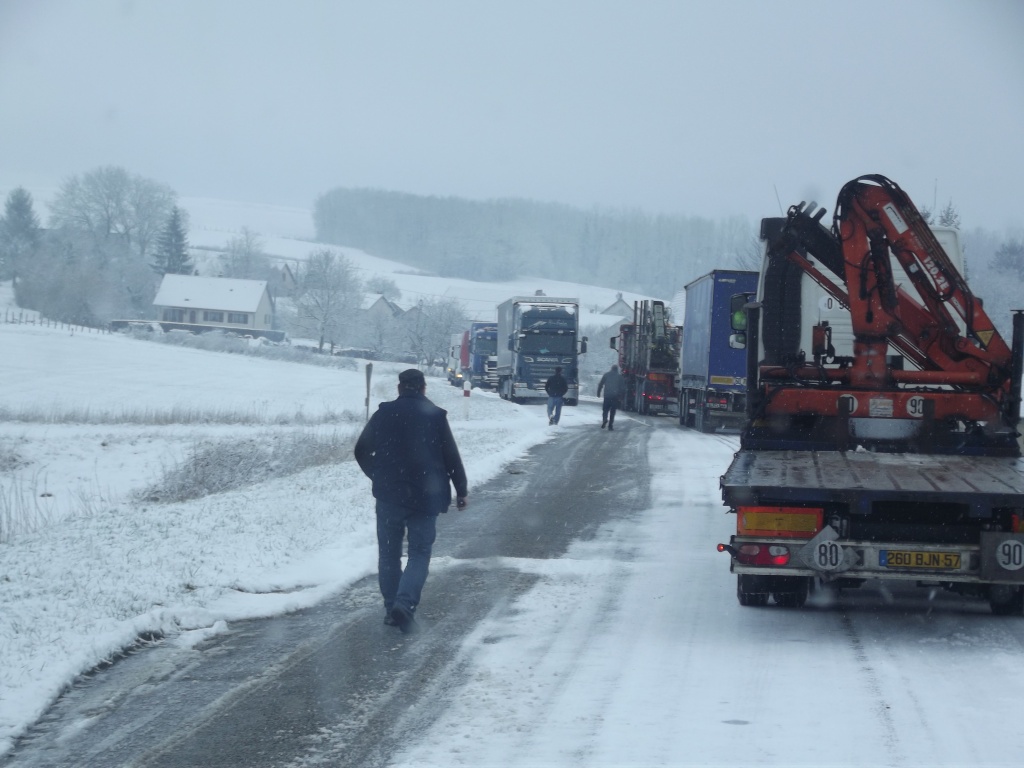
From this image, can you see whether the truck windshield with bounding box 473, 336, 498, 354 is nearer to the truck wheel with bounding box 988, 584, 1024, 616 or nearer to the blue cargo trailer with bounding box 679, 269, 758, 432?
the blue cargo trailer with bounding box 679, 269, 758, 432

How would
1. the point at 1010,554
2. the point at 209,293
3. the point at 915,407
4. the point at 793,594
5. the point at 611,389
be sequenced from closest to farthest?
the point at 1010,554 < the point at 793,594 < the point at 915,407 < the point at 611,389 < the point at 209,293

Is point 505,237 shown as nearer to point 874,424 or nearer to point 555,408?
A: point 555,408

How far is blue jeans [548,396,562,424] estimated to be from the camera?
29247 mm

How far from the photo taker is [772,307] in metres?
11.3

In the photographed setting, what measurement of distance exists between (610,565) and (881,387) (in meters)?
2.80

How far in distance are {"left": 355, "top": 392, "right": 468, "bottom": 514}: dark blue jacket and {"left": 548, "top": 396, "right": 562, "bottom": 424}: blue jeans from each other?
21.5 m

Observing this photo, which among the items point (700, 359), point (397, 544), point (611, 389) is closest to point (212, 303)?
point (700, 359)

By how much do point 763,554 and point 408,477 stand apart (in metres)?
2.43

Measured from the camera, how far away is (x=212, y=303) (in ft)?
358

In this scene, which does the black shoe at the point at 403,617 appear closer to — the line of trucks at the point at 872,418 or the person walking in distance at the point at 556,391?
the line of trucks at the point at 872,418

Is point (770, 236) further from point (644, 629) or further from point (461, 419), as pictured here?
point (461, 419)

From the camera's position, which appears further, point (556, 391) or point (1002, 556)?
point (556, 391)

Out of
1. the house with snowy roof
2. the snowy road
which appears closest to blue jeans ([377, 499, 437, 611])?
the snowy road

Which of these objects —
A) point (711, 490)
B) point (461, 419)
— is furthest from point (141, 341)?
point (711, 490)
